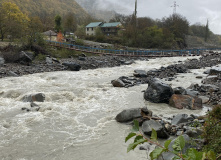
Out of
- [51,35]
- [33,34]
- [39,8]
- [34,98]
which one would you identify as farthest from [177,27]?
[39,8]

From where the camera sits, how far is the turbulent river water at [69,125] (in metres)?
4.91

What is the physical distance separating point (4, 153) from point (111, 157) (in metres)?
2.79

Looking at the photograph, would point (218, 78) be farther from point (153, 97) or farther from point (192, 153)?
point (192, 153)

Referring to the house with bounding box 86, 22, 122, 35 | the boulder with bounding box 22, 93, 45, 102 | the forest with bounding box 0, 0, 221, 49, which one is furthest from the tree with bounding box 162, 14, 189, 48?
the boulder with bounding box 22, 93, 45, 102

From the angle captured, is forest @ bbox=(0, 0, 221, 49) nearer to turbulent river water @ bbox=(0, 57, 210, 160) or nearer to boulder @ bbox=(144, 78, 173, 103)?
turbulent river water @ bbox=(0, 57, 210, 160)

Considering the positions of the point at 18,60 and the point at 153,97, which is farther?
the point at 18,60

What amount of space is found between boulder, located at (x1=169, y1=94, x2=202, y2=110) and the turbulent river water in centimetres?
34

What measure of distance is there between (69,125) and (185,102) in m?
5.09

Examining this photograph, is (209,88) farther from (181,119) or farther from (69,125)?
(69,125)

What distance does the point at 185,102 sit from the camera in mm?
8273

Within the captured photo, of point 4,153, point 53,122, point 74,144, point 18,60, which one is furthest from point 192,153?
point 18,60

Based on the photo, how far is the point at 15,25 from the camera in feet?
88.9

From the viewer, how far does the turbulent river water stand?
16.1 feet

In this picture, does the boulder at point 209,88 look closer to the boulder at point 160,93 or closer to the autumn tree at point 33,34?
the boulder at point 160,93
